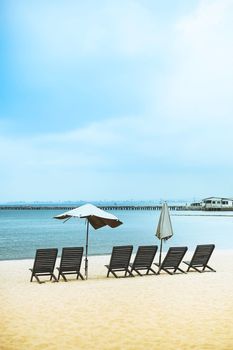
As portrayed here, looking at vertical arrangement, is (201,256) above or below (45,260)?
below

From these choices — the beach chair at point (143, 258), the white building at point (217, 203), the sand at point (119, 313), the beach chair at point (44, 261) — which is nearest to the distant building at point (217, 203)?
the white building at point (217, 203)

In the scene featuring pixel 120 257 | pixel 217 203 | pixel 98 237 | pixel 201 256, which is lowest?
pixel 98 237

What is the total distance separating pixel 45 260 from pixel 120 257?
189 cm

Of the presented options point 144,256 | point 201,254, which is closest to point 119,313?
point 144,256

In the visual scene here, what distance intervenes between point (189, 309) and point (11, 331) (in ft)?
9.77

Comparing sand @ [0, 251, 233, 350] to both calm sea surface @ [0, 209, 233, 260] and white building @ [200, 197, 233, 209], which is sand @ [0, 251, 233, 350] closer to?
calm sea surface @ [0, 209, 233, 260]

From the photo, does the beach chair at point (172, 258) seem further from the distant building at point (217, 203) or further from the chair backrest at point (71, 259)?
the distant building at point (217, 203)

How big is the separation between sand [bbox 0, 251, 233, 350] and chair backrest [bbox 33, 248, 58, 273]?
423 mm

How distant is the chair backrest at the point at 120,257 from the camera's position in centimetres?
998

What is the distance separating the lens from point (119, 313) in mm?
6434

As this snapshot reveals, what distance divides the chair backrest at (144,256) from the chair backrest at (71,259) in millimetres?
1517

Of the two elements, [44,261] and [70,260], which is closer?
[44,261]

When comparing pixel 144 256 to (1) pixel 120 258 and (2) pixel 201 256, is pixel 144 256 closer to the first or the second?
(1) pixel 120 258

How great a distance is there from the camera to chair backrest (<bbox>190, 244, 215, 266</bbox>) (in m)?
10.9
